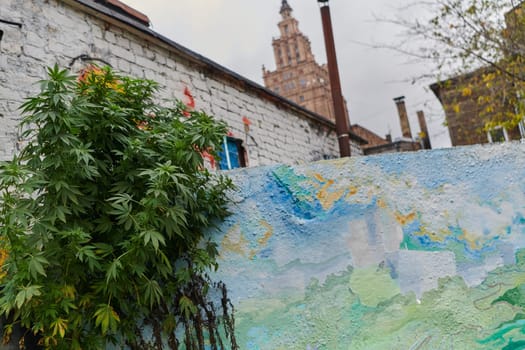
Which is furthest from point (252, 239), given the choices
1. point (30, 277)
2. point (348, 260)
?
point (30, 277)

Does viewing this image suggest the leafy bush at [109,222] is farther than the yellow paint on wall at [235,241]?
No

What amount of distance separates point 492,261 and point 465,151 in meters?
0.79

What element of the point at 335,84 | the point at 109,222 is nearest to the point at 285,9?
the point at 335,84

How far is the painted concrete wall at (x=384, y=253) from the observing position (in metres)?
3.33

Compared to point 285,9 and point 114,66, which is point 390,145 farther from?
point 285,9

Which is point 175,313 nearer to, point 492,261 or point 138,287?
point 138,287

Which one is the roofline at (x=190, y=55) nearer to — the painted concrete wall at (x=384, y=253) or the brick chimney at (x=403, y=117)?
the painted concrete wall at (x=384, y=253)

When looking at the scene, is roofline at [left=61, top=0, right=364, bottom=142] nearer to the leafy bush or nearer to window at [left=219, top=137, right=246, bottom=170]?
window at [left=219, top=137, right=246, bottom=170]

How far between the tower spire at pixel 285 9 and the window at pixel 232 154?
65333 mm

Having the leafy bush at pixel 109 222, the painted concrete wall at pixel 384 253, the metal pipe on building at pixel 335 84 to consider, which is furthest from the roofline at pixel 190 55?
the painted concrete wall at pixel 384 253

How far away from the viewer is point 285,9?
70438mm

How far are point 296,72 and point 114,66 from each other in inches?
2577

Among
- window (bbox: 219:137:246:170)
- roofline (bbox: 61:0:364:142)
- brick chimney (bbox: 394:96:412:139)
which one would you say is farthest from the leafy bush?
brick chimney (bbox: 394:96:412:139)

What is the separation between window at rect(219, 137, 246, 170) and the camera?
7.08 meters
